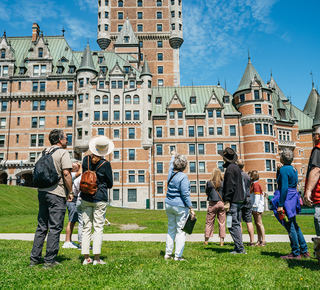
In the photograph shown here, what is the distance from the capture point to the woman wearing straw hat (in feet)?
19.4

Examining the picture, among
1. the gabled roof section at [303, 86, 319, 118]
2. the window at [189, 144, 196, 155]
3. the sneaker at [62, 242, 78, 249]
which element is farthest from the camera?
the gabled roof section at [303, 86, 319, 118]

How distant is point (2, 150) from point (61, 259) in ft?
134

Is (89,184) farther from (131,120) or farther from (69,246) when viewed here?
(131,120)

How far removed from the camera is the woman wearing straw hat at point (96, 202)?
5914mm

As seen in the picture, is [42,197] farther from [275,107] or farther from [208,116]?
[275,107]

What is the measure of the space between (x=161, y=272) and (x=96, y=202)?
6.19 feet

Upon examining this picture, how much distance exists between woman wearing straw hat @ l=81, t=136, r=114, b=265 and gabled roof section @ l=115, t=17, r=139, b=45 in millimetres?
47437

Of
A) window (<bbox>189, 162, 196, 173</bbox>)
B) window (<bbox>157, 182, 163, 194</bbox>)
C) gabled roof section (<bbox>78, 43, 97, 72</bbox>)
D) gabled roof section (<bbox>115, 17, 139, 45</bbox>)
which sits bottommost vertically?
window (<bbox>157, 182, 163, 194</bbox>)

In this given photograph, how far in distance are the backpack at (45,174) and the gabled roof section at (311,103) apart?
56028 millimetres

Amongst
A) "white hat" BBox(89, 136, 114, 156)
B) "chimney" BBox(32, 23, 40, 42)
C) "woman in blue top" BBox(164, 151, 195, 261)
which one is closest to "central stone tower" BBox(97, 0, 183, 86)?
"chimney" BBox(32, 23, 40, 42)

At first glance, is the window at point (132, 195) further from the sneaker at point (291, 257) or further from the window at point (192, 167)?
the sneaker at point (291, 257)

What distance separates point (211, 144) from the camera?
137 ft

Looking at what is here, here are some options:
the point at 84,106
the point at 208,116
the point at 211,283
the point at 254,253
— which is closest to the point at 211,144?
the point at 208,116

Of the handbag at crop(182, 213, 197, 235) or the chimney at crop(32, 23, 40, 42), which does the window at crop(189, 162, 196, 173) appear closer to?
the chimney at crop(32, 23, 40, 42)
